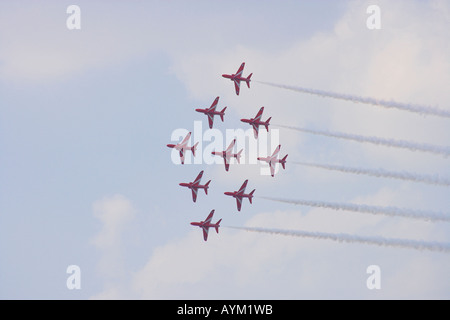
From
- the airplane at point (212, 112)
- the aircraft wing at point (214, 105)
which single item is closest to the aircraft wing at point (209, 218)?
the airplane at point (212, 112)

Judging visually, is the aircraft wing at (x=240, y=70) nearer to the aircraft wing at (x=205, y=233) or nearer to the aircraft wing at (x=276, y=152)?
the aircraft wing at (x=276, y=152)

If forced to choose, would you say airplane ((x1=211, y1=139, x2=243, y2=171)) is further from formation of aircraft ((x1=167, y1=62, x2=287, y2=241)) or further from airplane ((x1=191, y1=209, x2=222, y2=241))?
airplane ((x1=191, y1=209, x2=222, y2=241))

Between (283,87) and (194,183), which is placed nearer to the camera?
(283,87)

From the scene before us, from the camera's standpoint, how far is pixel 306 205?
113 m

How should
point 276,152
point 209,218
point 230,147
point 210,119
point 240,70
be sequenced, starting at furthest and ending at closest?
point 230,147 → point 276,152 → point 210,119 → point 240,70 → point 209,218

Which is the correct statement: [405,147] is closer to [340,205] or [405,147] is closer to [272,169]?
[340,205]

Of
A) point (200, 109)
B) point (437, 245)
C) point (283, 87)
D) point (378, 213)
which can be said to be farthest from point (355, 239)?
point (200, 109)

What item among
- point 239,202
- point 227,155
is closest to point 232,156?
point 227,155

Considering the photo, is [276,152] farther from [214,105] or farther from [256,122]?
[214,105]

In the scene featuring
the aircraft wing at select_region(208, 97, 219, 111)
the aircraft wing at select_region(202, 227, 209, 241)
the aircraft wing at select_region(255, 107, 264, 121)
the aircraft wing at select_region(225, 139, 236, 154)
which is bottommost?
the aircraft wing at select_region(202, 227, 209, 241)

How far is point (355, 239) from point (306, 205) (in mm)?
9906

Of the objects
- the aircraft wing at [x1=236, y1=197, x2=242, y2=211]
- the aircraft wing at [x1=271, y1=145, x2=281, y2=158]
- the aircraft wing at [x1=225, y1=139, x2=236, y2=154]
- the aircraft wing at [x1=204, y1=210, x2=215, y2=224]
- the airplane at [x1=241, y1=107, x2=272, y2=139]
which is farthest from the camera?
the aircraft wing at [x1=225, y1=139, x2=236, y2=154]

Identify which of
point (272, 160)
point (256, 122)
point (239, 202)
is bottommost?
point (239, 202)

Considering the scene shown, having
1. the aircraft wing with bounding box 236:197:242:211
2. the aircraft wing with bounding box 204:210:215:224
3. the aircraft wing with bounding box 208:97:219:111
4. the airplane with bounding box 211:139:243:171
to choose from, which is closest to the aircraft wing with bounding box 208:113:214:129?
the aircraft wing with bounding box 208:97:219:111
